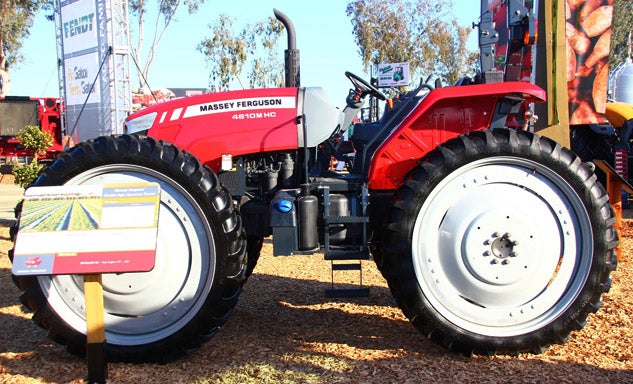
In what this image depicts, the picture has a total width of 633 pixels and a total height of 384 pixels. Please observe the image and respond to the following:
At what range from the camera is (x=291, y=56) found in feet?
15.8

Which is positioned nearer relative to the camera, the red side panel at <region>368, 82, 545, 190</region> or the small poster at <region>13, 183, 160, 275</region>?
the small poster at <region>13, 183, 160, 275</region>

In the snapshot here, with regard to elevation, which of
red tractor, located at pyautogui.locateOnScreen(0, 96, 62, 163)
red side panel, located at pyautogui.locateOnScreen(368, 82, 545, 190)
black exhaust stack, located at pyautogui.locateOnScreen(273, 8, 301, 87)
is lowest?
red side panel, located at pyautogui.locateOnScreen(368, 82, 545, 190)

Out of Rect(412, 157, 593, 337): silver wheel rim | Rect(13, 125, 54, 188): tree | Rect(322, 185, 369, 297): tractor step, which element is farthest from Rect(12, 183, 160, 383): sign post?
Rect(13, 125, 54, 188): tree

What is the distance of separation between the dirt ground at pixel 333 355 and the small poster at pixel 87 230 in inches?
34.0

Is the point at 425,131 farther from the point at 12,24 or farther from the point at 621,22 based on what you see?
the point at 621,22

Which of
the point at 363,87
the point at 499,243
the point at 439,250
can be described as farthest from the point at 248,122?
the point at 499,243

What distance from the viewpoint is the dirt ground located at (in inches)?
141

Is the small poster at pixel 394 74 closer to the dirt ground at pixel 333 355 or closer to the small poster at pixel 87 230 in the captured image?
the dirt ground at pixel 333 355

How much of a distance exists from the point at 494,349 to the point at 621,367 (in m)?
0.78

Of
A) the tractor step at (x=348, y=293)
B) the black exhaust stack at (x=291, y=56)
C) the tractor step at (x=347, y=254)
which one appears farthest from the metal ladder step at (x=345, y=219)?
the black exhaust stack at (x=291, y=56)

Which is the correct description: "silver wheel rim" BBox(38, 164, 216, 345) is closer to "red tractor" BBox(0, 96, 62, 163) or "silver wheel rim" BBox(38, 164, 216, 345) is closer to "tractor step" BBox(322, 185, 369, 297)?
"tractor step" BBox(322, 185, 369, 297)

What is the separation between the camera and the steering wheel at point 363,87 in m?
4.78

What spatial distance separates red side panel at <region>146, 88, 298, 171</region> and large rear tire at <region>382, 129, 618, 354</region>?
109 cm

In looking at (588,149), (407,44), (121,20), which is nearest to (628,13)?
(407,44)
